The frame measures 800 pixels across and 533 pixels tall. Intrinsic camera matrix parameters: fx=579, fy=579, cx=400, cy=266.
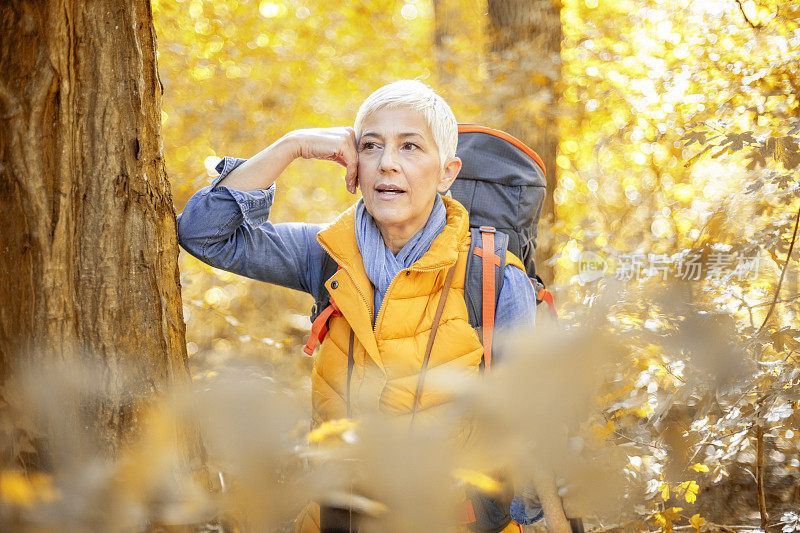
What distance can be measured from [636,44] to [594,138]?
0.90 m

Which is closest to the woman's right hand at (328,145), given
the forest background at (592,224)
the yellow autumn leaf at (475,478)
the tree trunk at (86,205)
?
the tree trunk at (86,205)

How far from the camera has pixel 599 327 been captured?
1160 mm

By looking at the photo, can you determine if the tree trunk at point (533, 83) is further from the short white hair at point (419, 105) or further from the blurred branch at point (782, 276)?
the short white hair at point (419, 105)

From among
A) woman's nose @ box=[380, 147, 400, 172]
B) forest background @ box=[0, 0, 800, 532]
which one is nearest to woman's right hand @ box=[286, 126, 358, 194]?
woman's nose @ box=[380, 147, 400, 172]

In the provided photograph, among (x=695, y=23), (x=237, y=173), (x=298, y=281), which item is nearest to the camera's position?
(x=237, y=173)

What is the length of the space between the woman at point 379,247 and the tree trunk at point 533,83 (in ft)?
9.67

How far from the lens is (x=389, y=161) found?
183 centimetres

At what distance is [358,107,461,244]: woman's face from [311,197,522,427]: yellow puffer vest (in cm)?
13

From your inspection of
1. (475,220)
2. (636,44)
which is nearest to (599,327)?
(475,220)

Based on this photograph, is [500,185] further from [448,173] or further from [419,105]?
[419,105]

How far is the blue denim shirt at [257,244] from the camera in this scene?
5.61ft

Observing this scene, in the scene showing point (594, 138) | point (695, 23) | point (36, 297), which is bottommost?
point (36, 297)

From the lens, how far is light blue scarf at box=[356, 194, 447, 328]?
181 centimetres

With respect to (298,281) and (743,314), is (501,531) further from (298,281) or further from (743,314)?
(743,314)
